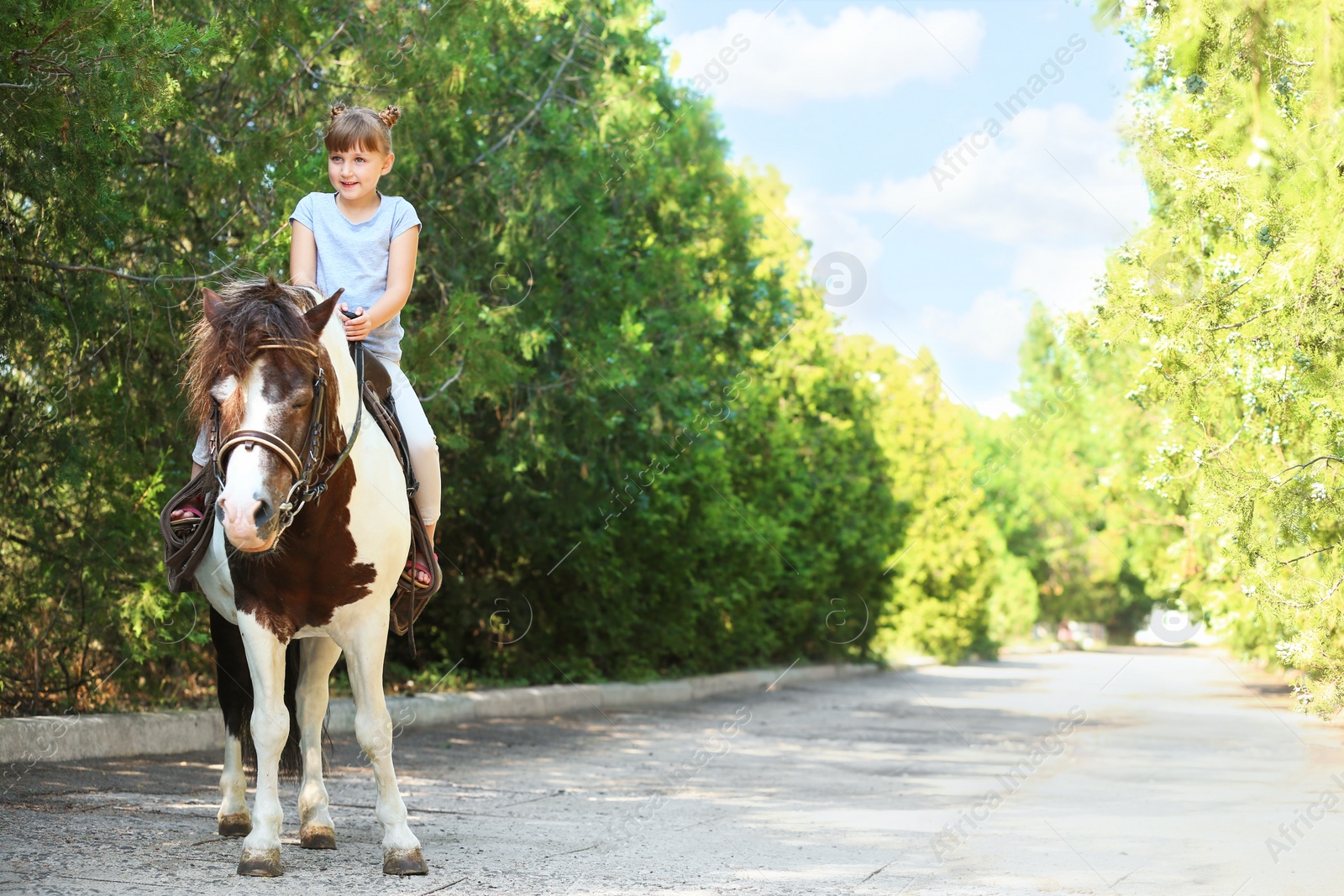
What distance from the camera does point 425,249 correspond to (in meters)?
12.8

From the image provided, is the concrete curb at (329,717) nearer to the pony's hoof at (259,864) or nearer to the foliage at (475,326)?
the foliage at (475,326)

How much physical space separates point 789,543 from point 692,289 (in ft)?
25.9

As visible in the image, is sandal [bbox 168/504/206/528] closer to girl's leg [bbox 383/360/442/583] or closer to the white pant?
the white pant

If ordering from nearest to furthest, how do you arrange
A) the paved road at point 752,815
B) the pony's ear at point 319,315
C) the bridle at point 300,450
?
the bridle at point 300,450
the pony's ear at point 319,315
the paved road at point 752,815

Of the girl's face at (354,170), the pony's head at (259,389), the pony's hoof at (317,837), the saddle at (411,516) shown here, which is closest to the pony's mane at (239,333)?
the pony's head at (259,389)

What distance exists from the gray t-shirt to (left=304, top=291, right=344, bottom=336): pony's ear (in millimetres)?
968

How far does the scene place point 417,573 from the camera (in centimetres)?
614

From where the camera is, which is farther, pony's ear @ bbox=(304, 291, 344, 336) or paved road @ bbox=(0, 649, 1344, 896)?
paved road @ bbox=(0, 649, 1344, 896)

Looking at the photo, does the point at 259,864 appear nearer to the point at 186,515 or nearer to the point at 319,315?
the point at 186,515

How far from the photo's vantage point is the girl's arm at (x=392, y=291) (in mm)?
5832

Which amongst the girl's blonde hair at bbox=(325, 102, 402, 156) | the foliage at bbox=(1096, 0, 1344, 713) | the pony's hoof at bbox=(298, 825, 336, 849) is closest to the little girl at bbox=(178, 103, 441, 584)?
the girl's blonde hair at bbox=(325, 102, 402, 156)

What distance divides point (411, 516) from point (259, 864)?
1668 millimetres

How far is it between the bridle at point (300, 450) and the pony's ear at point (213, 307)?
0.23m

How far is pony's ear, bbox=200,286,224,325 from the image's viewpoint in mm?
4973
